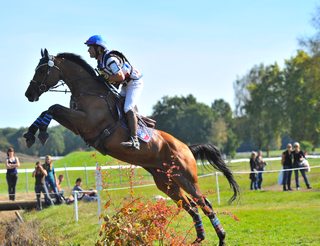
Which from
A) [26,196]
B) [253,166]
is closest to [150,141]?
[26,196]

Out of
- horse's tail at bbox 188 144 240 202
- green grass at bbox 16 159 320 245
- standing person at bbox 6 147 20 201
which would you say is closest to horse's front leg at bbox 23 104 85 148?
green grass at bbox 16 159 320 245

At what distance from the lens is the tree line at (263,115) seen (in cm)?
5059

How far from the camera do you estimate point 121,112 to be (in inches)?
339

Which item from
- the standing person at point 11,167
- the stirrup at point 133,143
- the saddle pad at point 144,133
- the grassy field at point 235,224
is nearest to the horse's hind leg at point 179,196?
the grassy field at point 235,224

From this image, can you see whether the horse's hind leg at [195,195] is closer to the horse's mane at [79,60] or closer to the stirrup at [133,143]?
the stirrup at [133,143]

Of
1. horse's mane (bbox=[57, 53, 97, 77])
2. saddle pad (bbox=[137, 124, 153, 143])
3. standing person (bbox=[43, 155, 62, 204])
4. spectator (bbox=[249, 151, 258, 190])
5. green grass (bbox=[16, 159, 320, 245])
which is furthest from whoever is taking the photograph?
spectator (bbox=[249, 151, 258, 190])

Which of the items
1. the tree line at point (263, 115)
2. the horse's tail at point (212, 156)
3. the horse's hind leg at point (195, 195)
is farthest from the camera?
the tree line at point (263, 115)

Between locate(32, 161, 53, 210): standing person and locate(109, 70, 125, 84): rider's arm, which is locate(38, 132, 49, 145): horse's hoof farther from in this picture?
locate(32, 161, 53, 210): standing person

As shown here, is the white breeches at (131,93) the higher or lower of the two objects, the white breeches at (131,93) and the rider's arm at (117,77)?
the lower

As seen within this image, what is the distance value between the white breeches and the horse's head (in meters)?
1.10

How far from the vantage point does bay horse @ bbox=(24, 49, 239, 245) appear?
8.09 metres

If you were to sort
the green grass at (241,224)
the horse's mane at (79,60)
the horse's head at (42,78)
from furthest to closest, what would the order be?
1. the green grass at (241,224)
2. the horse's mane at (79,60)
3. the horse's head at (42,78)

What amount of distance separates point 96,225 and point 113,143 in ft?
14.3

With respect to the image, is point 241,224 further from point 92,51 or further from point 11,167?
point 11,167
